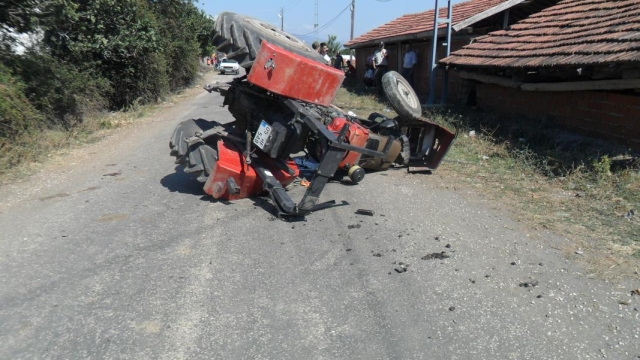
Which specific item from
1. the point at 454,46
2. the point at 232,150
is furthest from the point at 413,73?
the point at 232,150

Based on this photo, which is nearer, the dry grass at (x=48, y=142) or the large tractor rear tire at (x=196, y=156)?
the large tractor rear tire at (x=196, y=156)

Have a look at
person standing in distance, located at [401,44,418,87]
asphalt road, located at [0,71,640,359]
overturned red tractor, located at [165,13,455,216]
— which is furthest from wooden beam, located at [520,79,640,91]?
person standing in distance, located at [401,44,418,87]

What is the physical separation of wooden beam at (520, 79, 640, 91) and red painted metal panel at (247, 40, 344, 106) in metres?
4.65

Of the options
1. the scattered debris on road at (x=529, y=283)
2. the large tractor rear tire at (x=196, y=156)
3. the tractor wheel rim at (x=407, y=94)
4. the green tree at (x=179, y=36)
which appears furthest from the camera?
the green tree at (x=179, y=36)

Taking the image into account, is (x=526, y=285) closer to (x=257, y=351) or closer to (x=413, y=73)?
(x=257, y=351)

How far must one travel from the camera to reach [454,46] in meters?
16.0

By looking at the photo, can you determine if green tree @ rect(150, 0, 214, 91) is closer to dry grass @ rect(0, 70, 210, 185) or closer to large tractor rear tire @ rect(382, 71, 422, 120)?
dry grass @ rect(0, 70, 210, 185)

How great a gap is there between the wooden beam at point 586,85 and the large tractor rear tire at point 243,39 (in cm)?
476

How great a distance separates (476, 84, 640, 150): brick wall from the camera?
7.79m

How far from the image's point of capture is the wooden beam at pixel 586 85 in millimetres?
7531

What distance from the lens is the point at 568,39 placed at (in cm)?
959

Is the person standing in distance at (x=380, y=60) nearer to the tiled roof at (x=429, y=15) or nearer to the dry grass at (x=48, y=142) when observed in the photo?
the tiled roof at (x=429, y=15)

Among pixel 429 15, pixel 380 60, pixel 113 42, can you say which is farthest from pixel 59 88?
pixel 429 15

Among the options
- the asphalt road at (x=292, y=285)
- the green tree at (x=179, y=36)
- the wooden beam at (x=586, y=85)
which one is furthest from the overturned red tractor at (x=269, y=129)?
the green tree at (x=179, y=36)
